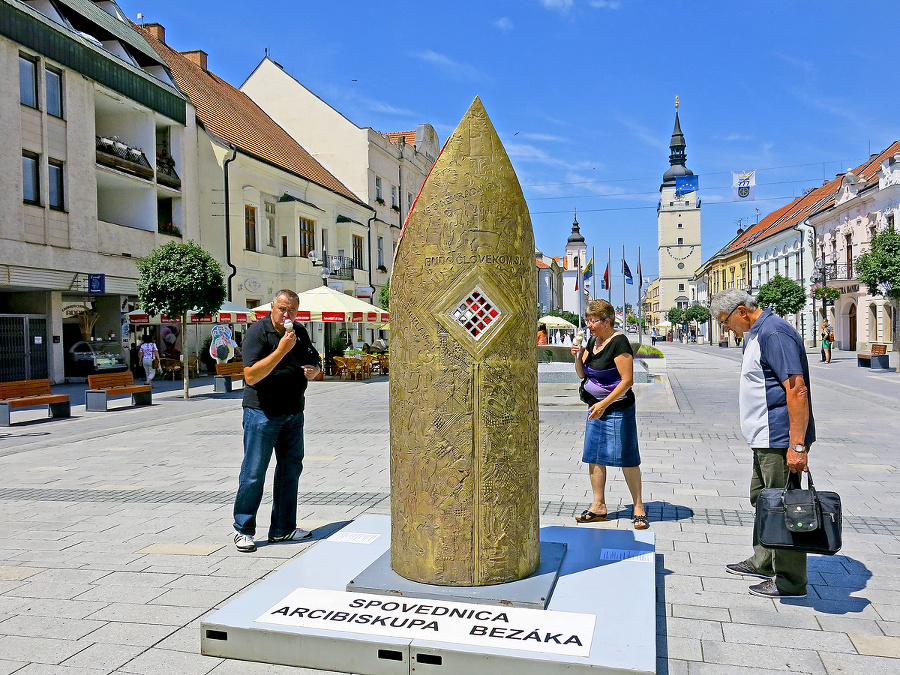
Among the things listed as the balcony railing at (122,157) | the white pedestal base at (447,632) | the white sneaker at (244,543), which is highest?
the balcony railing at (122,157)

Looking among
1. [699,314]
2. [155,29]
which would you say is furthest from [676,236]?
[155,29]

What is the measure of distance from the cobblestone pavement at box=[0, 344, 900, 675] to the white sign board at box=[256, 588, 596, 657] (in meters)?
0.28

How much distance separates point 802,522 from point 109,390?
14546mm

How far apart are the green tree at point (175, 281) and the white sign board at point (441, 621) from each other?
1486 centimetres

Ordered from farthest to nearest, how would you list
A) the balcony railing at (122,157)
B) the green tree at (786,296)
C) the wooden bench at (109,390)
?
the green tree at (786,296), the balcony railing at (122,157), the wooden bench at (109,390)

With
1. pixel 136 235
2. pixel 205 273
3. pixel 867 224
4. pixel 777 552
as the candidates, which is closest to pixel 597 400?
pixel 777 552

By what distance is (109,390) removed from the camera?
15148mm

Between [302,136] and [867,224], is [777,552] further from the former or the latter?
[867,224]

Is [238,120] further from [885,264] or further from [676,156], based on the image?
[676,156]

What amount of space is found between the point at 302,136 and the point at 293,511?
127 ft

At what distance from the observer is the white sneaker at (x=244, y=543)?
16.4 feet

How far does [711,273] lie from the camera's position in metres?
92.2

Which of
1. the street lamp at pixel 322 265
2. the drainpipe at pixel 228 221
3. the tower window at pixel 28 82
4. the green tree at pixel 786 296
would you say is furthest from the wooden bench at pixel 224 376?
the green tree at pixel 786 296

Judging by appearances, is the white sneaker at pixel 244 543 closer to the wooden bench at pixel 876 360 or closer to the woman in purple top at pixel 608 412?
the woman in purple top at pixel 608 412
